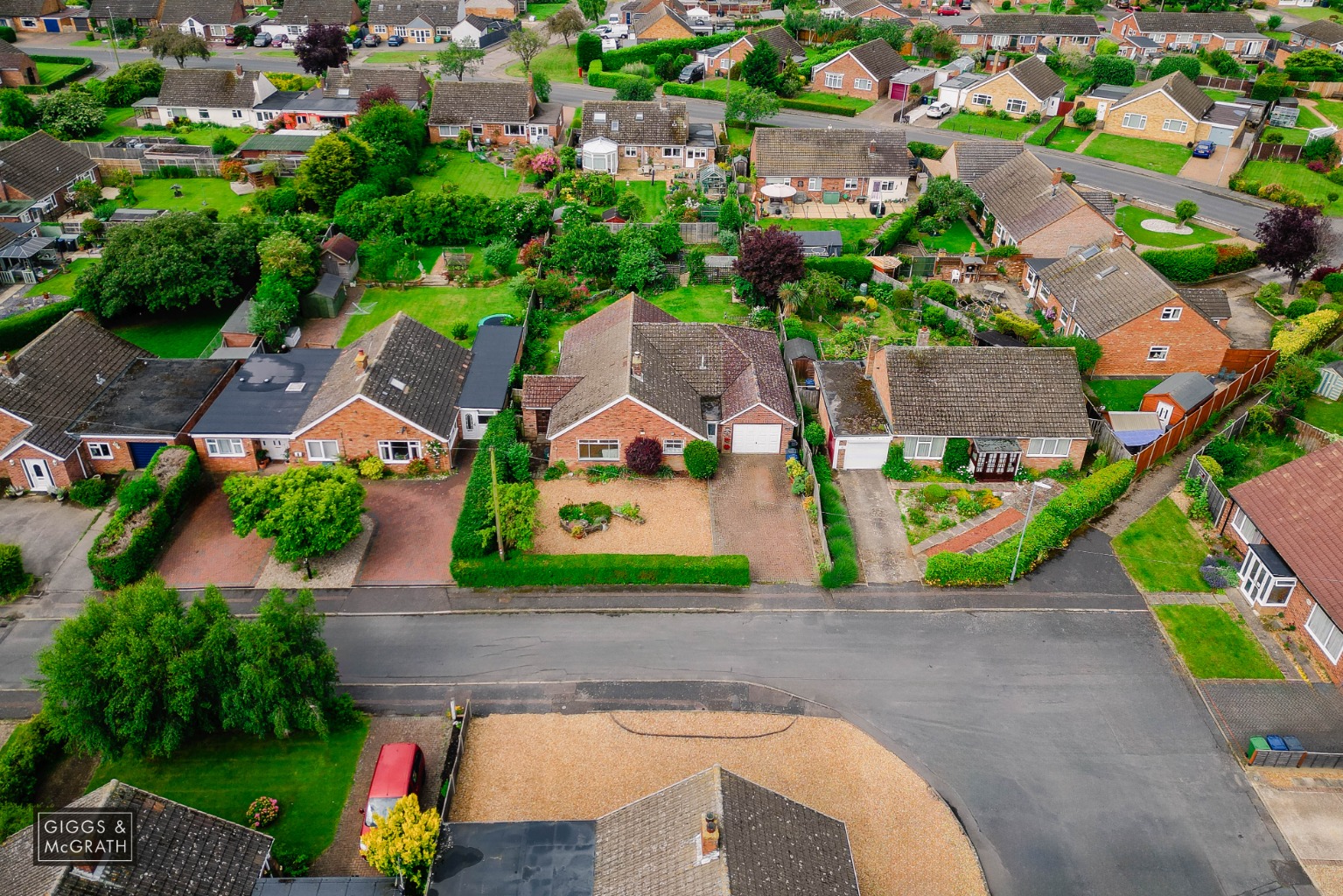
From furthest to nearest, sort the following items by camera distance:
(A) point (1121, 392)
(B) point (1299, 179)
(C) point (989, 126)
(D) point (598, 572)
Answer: (C) point (989, 126), (B) point (1299, 179), (A) point (1121, 392), (D) point (598, 572)

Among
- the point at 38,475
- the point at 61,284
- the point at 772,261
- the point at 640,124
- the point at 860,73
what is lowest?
the point at 61,284

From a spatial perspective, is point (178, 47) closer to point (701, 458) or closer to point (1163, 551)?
point (701, 458)

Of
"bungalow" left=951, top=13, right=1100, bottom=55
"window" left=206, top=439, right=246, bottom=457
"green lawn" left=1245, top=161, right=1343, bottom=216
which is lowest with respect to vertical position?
"window" left=206, top=439, right=246, bottom=457

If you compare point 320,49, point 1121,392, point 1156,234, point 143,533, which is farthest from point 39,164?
point 1156,234

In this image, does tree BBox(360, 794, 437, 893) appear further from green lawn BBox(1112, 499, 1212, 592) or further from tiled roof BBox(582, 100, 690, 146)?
tiled roof BBox(582, 100, 690, 146)

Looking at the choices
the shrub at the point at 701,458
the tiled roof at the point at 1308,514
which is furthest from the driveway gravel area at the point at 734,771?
the tiled roof at the point at 1308,514

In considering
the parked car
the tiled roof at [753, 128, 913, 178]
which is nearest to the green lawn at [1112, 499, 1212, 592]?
the parked car

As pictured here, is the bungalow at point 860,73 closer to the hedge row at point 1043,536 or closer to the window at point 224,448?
the hedge row at point 1043,536
